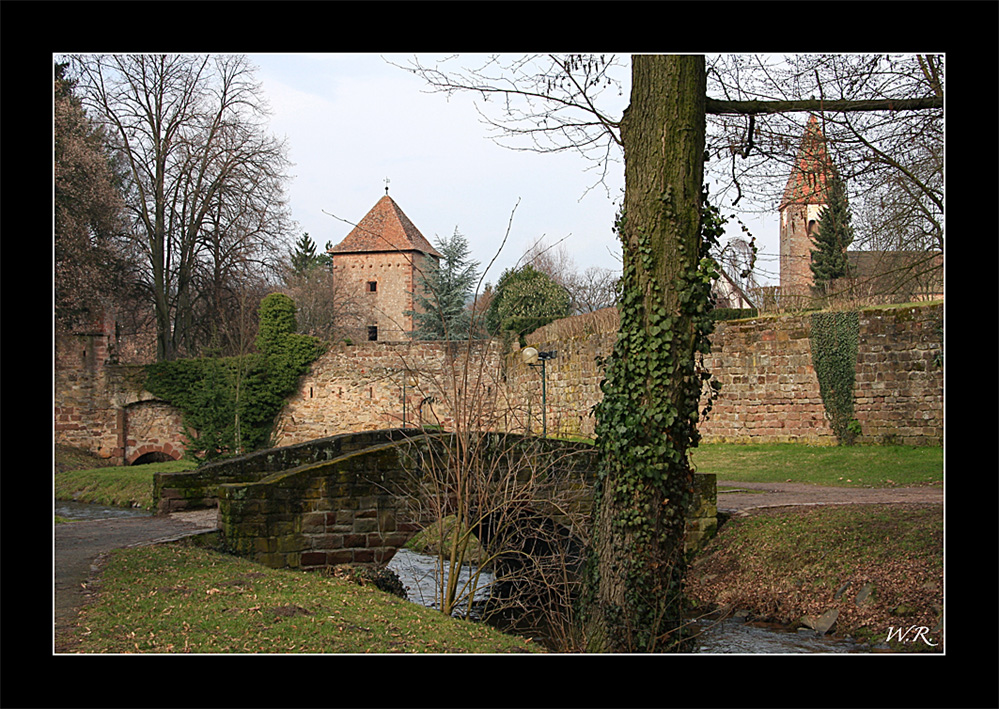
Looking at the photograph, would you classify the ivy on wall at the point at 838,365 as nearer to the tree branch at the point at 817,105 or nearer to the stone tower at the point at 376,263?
the tree branch at the point at 817,105

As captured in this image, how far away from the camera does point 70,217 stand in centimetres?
2112

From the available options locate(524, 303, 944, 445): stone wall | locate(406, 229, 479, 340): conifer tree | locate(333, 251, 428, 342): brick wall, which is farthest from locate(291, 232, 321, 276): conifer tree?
locate(524, 303, 944, 445): stone wall

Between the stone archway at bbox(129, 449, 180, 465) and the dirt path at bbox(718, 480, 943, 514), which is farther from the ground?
the dirt path at bbox(718, 480, 943, 514)

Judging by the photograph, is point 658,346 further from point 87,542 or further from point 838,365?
point 838,365

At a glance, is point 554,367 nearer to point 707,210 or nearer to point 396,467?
point 396,467

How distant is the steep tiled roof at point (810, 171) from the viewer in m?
7.28

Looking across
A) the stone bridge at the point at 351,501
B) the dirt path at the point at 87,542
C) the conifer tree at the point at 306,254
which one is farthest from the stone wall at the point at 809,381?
the conifer tree at the point at 306,254

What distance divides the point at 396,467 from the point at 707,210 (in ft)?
14.0

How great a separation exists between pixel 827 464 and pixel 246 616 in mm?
11030

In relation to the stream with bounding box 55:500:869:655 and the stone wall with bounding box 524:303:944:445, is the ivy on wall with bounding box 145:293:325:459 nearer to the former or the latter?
the stone wall with bounding box 524:303:944:445

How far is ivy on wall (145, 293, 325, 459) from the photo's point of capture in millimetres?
22734

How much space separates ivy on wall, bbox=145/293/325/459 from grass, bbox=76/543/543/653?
1424 centimetres

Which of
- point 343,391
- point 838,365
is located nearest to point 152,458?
point 343,391
